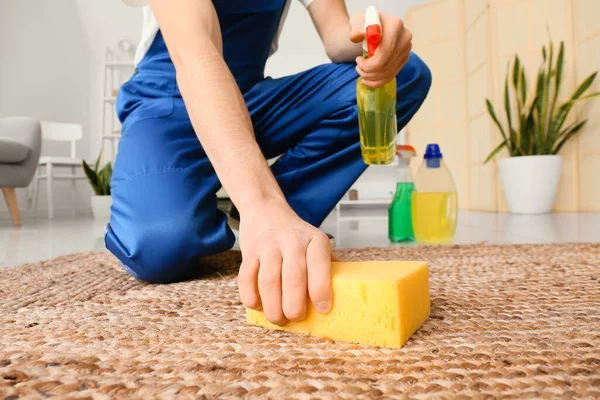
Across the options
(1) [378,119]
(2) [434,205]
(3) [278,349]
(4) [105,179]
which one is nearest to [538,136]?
(2) [434,205]

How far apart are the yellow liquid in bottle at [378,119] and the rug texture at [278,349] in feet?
0.73

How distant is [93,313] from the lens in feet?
1.68

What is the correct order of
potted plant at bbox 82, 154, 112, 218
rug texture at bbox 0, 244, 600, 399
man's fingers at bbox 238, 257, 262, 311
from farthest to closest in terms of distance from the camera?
potted plant at bbox 82, 154, 112, 218 → man's fingers at bbox 238, 257, 262, 311 → rug texture at bbox 0, 244, 600, 399

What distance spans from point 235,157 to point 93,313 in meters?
0.24

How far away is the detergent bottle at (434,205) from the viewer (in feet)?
4.30

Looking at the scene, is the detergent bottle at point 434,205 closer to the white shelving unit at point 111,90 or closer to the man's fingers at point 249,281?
the man's fingers at point 249,281

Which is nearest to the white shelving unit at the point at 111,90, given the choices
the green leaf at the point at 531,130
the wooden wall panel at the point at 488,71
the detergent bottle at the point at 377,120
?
the wooden wall panel at the point at 488,71

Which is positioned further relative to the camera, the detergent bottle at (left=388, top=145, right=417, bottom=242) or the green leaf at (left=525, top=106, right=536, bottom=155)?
the green leaf at (left=525, top=106, right=536, bottom=155)

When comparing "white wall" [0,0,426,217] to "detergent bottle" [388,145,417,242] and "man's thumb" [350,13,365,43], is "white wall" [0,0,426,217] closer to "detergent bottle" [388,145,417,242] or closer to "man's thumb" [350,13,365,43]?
"detergent bottle" [388,145,417,242]

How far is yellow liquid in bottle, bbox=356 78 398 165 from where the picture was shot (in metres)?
0.67

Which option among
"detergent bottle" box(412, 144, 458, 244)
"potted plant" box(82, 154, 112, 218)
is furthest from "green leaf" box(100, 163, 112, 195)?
"detergent bottle" box(412, 144, 458, 244)

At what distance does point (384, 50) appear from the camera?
55 centimetres

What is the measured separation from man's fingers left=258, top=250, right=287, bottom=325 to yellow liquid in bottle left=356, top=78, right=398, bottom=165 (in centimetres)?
36

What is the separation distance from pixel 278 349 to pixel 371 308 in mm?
86
